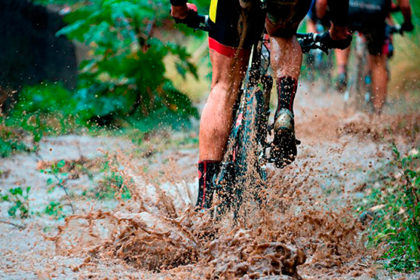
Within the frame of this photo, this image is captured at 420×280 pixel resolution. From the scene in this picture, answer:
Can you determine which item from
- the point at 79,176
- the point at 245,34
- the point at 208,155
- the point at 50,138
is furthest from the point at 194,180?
the point at 50,138

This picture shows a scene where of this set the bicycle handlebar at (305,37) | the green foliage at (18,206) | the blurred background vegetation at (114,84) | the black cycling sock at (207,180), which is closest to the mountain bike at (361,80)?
the blurred background vegetation at (114,84)

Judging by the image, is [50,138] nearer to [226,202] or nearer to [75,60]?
[75,60]

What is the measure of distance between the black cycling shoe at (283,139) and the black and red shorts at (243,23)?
384mm

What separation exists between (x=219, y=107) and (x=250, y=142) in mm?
235

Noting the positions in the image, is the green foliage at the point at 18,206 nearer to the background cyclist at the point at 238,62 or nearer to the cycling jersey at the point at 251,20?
the background cyclist at the point at 238,62

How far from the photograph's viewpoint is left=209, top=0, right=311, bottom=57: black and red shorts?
7.49ft

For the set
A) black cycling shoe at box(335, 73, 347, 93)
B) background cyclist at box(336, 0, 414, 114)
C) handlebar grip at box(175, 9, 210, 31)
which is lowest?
black cycling shoe at box(335, 73, 347, 93)

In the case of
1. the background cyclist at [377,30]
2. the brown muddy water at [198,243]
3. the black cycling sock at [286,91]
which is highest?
the background cyclist at [377,30]

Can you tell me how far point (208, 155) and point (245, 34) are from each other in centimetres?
62

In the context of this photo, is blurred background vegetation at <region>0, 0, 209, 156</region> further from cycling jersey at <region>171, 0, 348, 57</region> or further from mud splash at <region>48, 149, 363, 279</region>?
mud splash at <region>48, 149, 363, 279</region>

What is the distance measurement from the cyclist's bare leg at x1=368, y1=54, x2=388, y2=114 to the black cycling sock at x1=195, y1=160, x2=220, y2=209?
11.7 ft

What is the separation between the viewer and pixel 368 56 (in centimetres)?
592

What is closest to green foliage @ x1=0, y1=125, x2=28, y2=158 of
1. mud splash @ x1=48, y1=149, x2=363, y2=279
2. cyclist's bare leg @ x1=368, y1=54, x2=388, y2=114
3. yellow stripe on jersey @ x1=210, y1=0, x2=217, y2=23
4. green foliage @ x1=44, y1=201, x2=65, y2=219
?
green foliage @ x1=44, y1=201, x2=65, y2=219

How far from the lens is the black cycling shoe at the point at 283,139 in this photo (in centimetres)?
233
